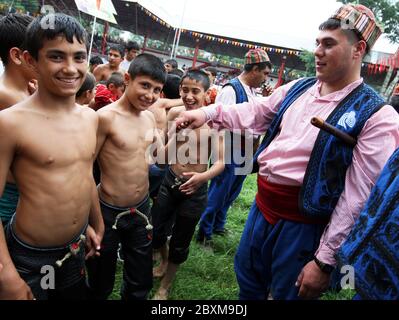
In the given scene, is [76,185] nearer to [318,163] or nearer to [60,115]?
[60,115]

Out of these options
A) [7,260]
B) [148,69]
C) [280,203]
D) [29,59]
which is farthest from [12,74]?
[280,203]

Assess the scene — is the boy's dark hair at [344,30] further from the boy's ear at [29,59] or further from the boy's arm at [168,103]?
the boy's arm at [168,103]

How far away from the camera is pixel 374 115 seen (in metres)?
1.52

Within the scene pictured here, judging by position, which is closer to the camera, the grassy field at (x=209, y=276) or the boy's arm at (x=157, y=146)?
the boy's arm at (x=157, y=146)

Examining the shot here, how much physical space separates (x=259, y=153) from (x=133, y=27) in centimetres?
2223

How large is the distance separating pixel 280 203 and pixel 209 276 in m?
1.63

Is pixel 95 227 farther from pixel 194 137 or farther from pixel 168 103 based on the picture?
pixel 168 103

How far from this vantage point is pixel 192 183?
244 cm

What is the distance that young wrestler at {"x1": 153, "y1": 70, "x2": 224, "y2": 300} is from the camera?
8.73 feet

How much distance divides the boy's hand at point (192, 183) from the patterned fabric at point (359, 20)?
4.39 feet

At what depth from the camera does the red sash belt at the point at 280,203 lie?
175 cm

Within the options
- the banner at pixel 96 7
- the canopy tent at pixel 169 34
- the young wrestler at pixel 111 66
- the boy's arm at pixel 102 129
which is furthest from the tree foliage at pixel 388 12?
the boy's arm at pixel 102 129

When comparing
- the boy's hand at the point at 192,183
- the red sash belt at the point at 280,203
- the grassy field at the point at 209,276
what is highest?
the red sash belt at the point at 280,203

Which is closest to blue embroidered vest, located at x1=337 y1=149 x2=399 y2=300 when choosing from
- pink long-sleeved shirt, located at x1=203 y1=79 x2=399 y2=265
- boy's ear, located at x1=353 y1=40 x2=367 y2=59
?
pink long-sleeved shirt, located at x1=203 y1=79 x2=399 y2=265
